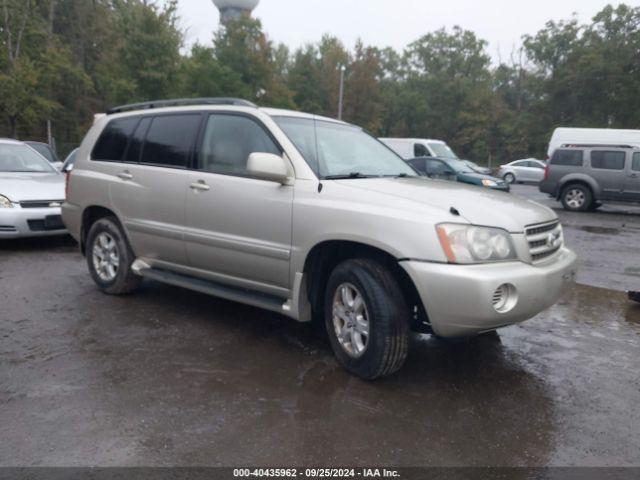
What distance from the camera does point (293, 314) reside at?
162 inches

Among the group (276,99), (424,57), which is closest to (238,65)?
(276,99)

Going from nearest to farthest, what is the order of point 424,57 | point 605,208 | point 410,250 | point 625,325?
1. point 410,250
2. point 625,325
3. point 605,208
4. point 424,57

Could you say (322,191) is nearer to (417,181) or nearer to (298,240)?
(298,240)

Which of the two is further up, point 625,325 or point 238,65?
point 238,65

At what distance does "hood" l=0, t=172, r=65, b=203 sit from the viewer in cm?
786

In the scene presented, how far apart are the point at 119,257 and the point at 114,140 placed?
1183 millimetres

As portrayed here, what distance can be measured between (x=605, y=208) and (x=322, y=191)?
15754 millimetres

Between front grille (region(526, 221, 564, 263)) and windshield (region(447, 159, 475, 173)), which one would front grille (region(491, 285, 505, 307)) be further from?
windshield (region(447, 159, 475, 173))

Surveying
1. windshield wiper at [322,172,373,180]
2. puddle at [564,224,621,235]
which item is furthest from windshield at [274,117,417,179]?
puddle at [564,224,621,235]

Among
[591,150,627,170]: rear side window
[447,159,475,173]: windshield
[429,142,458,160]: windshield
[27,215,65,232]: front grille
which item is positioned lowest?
[27,215,65,232]: front grille

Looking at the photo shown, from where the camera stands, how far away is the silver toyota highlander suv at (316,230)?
11.5ft

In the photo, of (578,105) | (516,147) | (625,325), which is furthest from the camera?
(516,147)

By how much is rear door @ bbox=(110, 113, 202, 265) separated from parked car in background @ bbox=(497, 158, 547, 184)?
28.4 metres

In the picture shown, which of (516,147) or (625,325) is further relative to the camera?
(516,147)
